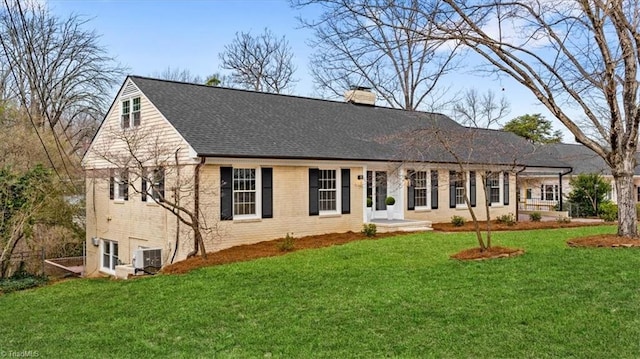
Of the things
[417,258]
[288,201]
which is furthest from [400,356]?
[288,201]

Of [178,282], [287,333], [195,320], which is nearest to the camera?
[287,333]

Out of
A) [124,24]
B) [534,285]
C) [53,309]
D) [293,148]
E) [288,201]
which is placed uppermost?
[124,24]

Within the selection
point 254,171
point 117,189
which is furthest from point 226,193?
point 117,189

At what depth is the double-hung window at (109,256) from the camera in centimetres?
1754

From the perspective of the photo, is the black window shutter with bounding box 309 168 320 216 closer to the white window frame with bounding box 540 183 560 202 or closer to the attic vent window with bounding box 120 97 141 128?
the attic vent window with bounding box 120 97 141 128

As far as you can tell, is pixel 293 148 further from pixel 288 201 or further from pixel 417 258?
pixel 417 258

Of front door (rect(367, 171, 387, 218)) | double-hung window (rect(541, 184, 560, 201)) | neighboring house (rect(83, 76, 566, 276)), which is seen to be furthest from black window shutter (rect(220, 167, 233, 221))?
double-hung window (rect(541, 184, 560, 201))

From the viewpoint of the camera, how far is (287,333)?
6348mm

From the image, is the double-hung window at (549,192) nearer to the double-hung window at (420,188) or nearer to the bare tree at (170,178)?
the double-hung window at (420,188)

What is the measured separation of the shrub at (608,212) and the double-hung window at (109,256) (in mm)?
20642

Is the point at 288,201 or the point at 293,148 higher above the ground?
the point at 293,148

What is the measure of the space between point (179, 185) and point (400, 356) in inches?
357

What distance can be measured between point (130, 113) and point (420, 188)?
1060 centimetres

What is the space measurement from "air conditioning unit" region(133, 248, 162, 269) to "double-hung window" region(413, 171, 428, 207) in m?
9.54
